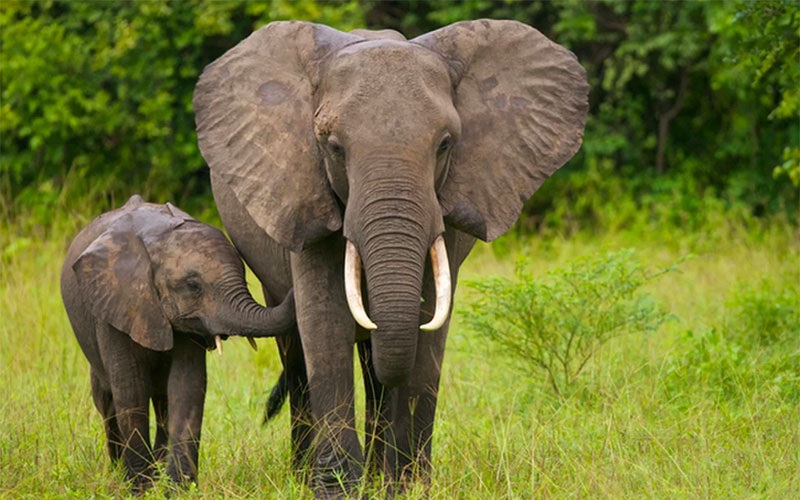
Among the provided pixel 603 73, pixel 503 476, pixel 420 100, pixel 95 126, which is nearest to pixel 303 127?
pixel 420 100

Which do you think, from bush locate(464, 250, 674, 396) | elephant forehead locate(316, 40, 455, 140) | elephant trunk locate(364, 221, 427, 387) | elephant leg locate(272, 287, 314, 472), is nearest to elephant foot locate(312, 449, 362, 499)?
elephant leg locate(272, 287, 314, 472)

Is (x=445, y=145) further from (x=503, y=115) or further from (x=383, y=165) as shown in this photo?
(x=503, y=115)

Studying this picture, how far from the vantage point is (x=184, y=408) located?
17.2ft

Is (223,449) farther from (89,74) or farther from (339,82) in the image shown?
(89,74)

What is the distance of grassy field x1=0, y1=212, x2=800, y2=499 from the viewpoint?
507 centimetres

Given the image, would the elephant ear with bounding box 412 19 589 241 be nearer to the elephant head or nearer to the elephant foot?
the elephant head

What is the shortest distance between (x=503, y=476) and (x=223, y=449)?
146 centimetres

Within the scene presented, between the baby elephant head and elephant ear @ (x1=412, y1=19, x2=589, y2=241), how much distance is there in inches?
37.6

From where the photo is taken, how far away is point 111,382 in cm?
533

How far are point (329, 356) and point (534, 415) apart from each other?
5.33 feet

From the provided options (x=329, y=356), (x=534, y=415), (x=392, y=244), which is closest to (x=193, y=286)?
(x=329, y=356)

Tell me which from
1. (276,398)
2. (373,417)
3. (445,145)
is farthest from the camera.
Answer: (276,398)

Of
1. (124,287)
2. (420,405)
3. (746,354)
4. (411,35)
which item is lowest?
(411,35)

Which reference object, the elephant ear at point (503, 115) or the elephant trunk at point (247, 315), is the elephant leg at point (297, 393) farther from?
the elephant ear at point (503, 115)
